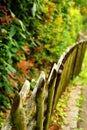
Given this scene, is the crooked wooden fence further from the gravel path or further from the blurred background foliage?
the gravel path

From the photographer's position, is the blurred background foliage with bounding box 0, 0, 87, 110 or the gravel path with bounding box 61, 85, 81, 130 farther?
the gravel path with bounding box 61, 85, 81, 130

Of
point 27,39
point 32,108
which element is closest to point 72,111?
point 27,39

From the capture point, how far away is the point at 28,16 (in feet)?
24.2

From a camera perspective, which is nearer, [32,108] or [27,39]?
[32,108]

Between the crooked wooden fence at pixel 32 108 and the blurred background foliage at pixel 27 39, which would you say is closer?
the crooked wooden fence at pixel 32 108

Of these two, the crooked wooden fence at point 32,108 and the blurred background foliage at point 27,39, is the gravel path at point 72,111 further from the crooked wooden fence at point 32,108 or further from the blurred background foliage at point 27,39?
the crooked wooden fence at point 32,108

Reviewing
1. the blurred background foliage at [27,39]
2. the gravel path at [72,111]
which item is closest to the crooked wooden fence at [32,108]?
the blurred background foliage at [27,39]

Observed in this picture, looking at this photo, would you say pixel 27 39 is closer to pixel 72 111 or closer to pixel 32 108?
pixel 72 111

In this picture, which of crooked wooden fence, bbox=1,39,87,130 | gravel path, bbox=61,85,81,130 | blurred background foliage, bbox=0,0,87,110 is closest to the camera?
crooked wooden fence, bbox=1,39,87,130

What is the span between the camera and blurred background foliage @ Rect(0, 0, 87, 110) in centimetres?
599

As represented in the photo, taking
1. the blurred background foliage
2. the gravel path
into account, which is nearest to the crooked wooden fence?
the blurred background foliage

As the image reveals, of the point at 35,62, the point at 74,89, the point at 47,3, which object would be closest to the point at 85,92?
the point at 74,89

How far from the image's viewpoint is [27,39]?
24.5 ft

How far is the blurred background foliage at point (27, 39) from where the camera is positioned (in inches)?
236
